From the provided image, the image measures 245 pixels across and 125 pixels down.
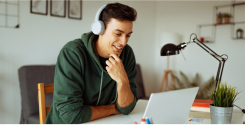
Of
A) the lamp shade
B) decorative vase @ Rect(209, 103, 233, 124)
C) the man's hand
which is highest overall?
the lamp shade

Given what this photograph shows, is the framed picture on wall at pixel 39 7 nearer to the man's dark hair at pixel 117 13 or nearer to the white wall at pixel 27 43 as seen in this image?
the white wall at pixel 27 43

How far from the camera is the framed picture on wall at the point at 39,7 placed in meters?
2.45

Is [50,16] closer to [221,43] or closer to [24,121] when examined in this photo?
[24,121]

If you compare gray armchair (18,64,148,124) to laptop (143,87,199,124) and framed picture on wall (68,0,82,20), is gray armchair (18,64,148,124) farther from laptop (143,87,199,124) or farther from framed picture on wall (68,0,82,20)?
laptop (143,87,199,124)

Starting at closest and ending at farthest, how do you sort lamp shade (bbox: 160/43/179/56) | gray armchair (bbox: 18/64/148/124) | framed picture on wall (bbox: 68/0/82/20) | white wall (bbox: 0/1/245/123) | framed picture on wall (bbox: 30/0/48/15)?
1. lamp shade (bbox: 160/43/179/56)
2. gray armchair (bbox: 18/64/148/124)
3. white wall (bbox: 0/1/245/123)
4. framed picture on wall (bbox: 30/0/48/15)
5. framed picture on wall (bbox: 68/0/82/20)

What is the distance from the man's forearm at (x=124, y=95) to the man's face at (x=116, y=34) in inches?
7.6

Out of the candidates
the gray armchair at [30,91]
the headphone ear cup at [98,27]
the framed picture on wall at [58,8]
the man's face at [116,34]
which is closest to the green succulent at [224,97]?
the man's face at [116,34]

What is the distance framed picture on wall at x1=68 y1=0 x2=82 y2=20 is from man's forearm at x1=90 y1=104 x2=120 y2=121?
197 cm

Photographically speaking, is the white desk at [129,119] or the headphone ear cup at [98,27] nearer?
the white desk at [129,119]

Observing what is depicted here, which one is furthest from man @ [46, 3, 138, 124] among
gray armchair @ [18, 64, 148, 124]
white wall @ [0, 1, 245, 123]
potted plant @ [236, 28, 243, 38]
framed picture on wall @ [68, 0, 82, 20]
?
potted plant @ [236, 28, 243, 38]

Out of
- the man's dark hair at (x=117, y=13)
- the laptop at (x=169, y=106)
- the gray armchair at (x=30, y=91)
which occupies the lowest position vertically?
the gray armchair at (x=30, y=91)

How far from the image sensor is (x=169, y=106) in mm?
786

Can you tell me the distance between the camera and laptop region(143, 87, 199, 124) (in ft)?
2.39

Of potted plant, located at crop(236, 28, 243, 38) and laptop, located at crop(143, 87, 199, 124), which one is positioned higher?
potted plant, located at crop(236, 28, 243, 38)
